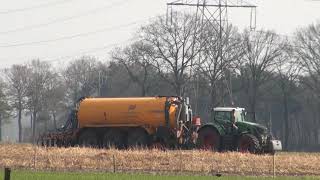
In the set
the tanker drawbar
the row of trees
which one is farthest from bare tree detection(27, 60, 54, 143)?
the tanker drawbar

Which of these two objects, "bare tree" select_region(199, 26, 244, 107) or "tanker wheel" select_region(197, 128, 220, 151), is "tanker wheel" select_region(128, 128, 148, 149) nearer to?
"tanker wheel" select_region(197, 128, 220, 151)

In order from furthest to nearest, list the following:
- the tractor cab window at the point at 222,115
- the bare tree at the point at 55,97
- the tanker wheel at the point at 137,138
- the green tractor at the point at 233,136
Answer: the bare tree at the point at 55,97, the tractor cab window at the point at 222,115, the tanker wheel at the point at 137,138, the green tractor at the point at 233,136

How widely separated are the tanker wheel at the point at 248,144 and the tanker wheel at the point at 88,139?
8.21 meters

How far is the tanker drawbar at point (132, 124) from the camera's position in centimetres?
4153

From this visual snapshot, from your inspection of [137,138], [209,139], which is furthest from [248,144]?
[137,138]

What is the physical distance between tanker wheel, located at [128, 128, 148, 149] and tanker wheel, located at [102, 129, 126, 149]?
466mm

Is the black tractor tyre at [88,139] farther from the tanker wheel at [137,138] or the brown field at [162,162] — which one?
the brown field at [162,162]

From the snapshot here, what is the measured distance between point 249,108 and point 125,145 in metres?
57.7

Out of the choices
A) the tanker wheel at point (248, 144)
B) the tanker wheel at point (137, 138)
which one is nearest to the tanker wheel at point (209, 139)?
the tanker wheel at point (248, 144)

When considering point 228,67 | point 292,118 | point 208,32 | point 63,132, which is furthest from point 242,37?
point 63,132

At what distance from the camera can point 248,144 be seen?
4031 cm

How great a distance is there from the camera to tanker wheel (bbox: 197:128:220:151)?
41000mm

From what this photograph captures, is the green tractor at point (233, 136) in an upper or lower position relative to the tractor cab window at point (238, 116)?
lower

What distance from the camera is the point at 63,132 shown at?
144ft
